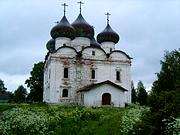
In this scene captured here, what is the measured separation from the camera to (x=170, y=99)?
41.5 feet

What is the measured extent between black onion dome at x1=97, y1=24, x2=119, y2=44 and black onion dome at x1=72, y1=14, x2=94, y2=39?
57.2 inches

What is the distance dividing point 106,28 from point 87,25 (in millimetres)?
3151

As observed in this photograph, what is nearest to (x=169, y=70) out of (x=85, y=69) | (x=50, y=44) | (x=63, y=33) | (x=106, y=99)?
(x=106, y=99)

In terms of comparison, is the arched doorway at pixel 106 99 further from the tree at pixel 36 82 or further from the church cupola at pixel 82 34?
the tree at pixel 36 82

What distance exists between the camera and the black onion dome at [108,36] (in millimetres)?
49000

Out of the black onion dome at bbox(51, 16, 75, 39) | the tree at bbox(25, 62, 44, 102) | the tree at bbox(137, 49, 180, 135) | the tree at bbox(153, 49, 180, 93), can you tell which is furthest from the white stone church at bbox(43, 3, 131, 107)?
the tree at bbox(137, 49, 180, 135)

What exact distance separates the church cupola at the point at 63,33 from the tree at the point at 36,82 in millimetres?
13951

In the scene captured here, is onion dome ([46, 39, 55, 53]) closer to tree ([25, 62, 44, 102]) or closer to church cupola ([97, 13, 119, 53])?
church cupola ([97, 13, 119, 53])

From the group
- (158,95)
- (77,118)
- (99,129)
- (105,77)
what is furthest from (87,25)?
(158,95)

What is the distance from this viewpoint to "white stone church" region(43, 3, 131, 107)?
140 ft

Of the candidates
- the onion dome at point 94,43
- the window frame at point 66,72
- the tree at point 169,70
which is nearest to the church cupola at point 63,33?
the onion dome at point 94,43

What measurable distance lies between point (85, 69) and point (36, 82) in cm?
1810

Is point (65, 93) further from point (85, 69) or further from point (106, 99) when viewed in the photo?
point (106, 99)

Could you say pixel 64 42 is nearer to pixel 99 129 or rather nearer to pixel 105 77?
pixel 105 77
